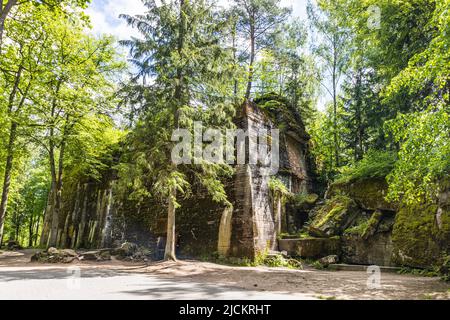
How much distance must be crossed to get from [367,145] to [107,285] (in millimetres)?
18611

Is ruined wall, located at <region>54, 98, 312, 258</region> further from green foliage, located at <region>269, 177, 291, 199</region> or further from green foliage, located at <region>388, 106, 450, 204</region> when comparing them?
green foliage, located at <region>388, 106, 450, 204</region>

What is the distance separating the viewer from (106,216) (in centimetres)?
1711

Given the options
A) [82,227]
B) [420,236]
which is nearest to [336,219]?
[420,236]

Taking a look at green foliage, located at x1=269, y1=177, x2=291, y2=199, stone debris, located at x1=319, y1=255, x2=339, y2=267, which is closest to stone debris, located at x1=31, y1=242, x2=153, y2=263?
green foliage, located at x1=269, y1=177, x2=291, y2=199

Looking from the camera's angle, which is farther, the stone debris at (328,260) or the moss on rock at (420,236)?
the stone debris at (328,260)

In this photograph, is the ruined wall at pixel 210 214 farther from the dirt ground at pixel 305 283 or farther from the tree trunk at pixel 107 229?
the dirt ground at pixel 305 283

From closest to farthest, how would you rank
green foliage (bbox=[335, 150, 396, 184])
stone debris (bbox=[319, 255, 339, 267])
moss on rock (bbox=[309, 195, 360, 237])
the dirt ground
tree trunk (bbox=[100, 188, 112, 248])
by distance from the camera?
1. the dirt ground
2. stone debris (bbox=[319, 255, 339, 267])
3. green foliage (bbox=[335, 150, 396, 184])
4. moss on rock (bbox=[309, 195, 360, 237])
5. tree trunk (bbox=[100, 188, 112, 248])

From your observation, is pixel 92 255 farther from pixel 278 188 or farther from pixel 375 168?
pixel 375 168

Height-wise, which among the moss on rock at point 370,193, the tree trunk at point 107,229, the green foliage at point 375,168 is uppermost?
the green foliage at point 375,168

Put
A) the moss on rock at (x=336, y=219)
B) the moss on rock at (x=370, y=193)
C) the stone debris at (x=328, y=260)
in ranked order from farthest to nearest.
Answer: the moss on rock at (x=336, y=219) < the moss on rock at (x=370, y=193) < the stone debris at (x=328, y=260)

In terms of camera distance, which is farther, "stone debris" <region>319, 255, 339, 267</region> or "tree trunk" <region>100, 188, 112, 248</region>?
"tree trunk" <region>100, 188, 112, 248</region>

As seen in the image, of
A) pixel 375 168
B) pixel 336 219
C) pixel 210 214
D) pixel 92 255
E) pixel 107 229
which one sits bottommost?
pixel 92 255

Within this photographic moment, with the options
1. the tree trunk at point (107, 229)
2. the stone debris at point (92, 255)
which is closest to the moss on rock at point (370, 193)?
the stone debris at point (92, 255)
